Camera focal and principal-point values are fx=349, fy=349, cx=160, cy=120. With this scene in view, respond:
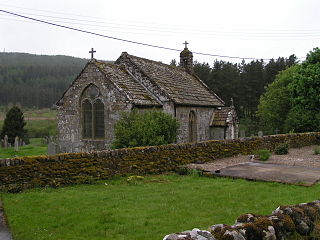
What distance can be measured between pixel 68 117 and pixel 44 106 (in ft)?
300

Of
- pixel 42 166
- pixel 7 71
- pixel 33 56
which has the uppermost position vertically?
pixel 33 56

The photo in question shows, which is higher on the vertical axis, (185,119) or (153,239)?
(185,119)

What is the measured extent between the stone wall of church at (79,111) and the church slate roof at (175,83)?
10.4 ft

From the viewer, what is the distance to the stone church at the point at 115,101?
19344 mm

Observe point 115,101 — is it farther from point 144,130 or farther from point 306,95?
point 306,95

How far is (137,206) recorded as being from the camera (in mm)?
8617

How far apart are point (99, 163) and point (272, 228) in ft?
27.0

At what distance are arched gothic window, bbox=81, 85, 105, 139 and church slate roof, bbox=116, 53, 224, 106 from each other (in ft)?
11.6

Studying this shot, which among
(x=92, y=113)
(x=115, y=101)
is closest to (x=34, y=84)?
(x=92, y=113)

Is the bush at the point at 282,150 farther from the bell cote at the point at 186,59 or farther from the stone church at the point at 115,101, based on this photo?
the bell cote at the point at 186,59

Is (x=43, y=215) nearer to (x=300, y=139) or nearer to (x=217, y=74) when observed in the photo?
(x=300, y=139)

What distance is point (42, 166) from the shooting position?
11023mm

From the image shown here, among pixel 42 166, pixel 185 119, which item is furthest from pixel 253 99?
pixel 42 166

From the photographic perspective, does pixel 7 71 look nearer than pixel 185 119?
No
